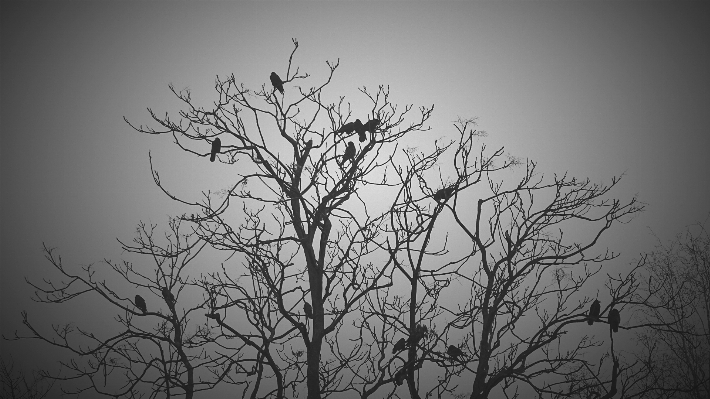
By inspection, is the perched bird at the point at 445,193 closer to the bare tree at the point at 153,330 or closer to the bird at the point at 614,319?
the bird at the point at 614,319

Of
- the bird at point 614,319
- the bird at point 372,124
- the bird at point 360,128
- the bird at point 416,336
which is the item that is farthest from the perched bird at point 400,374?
the bird at point 360,128

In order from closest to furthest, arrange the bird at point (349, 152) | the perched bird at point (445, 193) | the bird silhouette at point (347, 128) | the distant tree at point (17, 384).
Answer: the perched bird at point (445, 193) → the bird silhouette at point (347, 128) → the bird at point (349, 152) → the distant tree at point (17, 384)

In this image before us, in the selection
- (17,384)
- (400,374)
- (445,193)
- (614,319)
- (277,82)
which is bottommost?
(400,374)

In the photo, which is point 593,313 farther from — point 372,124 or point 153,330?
point 153,330

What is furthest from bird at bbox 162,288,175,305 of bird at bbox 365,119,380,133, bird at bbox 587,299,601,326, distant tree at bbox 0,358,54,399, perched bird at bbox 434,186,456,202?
bird at bbox 587,299,601,326

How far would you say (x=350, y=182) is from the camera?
4.27 metres

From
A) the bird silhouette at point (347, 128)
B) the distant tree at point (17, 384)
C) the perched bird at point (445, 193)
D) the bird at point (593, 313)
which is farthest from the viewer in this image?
the distant tree at point (17, 384)

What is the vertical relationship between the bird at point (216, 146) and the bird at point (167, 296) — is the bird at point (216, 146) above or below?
above

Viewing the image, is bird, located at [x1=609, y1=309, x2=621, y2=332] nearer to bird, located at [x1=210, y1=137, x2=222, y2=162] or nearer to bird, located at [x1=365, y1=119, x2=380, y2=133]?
bird, located at [x1=365, y1=119, x2=380, y2=133]

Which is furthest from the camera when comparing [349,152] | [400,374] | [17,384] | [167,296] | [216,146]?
[17,384]

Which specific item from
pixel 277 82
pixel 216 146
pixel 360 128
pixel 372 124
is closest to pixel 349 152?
pixel 360 128

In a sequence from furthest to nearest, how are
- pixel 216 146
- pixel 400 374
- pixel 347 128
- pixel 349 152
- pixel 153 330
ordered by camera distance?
pixel 153 330 < pixel 349 152 < pixel 216 146 < pixel 347 128 < pixel 400 374

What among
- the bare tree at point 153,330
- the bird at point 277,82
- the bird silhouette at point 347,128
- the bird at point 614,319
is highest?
the bird at point 277,82

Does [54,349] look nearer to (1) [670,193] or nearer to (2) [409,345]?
(2) [409,345]
